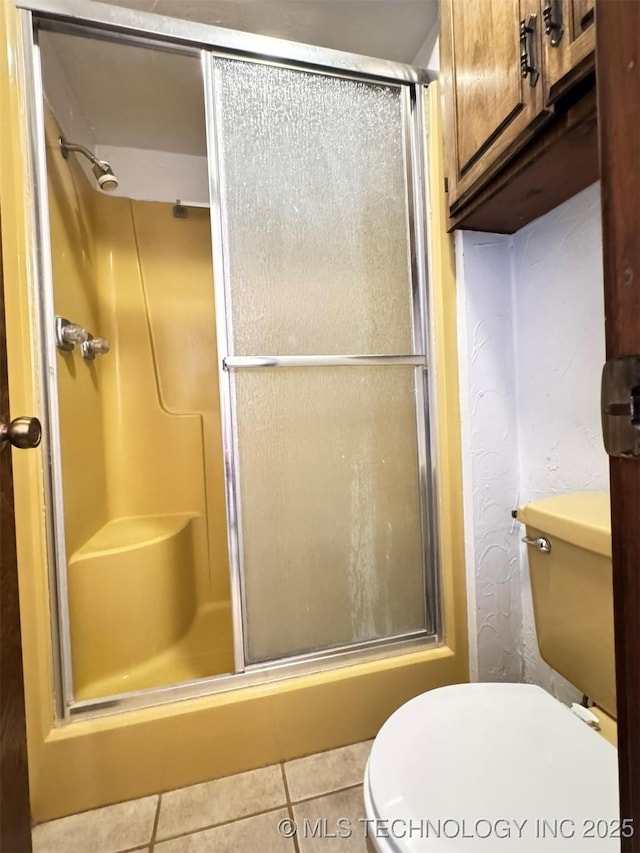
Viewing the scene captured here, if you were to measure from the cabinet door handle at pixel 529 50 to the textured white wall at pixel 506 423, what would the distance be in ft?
1.25

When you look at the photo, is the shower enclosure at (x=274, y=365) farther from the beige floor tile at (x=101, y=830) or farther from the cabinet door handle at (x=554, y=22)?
the cabinet door handle at (x=554, y=22)

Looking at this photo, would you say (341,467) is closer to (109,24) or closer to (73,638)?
(73,638)

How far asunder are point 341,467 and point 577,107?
929 mm

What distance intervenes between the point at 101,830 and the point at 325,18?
2318mm

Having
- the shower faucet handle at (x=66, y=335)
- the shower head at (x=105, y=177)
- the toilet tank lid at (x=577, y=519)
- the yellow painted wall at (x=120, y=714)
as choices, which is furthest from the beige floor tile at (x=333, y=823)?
the shower head at (x=105, y=177)

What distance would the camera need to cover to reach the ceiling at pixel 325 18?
119 centimetres

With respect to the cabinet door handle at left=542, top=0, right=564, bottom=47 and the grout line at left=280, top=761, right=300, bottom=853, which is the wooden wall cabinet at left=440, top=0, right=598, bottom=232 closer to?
the cabinet door handle at left=542, top=0, right=564, bottom=47

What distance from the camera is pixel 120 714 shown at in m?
0.97

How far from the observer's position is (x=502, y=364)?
1181 millimetres

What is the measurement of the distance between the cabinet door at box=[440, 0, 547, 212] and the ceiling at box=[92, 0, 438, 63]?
1.06 ft

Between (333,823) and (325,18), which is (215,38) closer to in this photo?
(325,18)

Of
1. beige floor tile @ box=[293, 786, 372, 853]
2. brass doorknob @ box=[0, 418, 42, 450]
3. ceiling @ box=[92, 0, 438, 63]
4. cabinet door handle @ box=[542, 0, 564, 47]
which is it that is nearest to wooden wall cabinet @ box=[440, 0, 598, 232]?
cabinet door handle @ box=[542, 0, 564, 47]

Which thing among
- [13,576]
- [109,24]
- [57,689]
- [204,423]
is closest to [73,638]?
[57,689]

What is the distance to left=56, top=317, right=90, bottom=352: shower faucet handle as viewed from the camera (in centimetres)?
108
